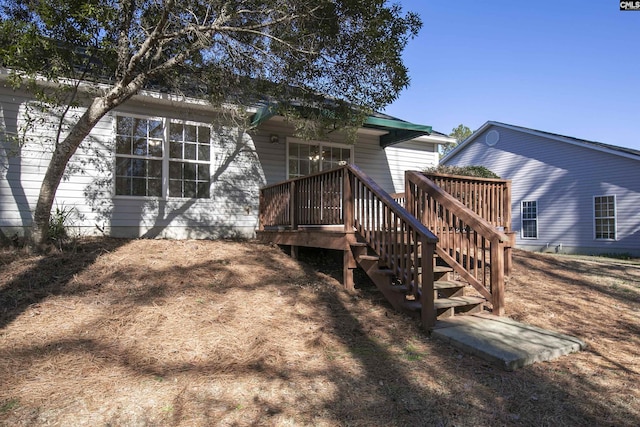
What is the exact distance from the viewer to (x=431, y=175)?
19.4ft

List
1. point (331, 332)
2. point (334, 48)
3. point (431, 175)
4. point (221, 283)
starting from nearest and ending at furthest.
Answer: point (331, 332), point (221, 283), point (431, 175), point (334, 48)

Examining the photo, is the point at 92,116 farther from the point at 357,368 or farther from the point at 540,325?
the point at 540,325

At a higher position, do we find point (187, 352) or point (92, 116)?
point (92, 116)

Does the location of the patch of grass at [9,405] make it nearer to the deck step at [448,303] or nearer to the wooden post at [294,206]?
the deck step at [448,303]

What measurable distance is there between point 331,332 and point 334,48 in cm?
479

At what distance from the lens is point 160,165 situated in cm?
818

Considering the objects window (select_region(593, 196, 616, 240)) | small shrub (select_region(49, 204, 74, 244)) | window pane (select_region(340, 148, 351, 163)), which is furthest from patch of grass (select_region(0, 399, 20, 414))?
window (select_region(593, 196, 616, 240))

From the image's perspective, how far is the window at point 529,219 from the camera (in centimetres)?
1681

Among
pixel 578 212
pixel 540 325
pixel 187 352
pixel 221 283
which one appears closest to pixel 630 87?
pixel 578 212

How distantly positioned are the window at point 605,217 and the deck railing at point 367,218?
40.4 feet

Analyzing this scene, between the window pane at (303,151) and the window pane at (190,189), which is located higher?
the window pane at (303,151)

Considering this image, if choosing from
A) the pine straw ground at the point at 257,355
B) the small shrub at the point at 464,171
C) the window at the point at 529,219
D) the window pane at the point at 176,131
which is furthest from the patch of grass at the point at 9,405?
the window at the point at 529,219

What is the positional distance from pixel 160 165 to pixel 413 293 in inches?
237

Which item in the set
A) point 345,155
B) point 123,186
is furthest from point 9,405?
point 345,155
